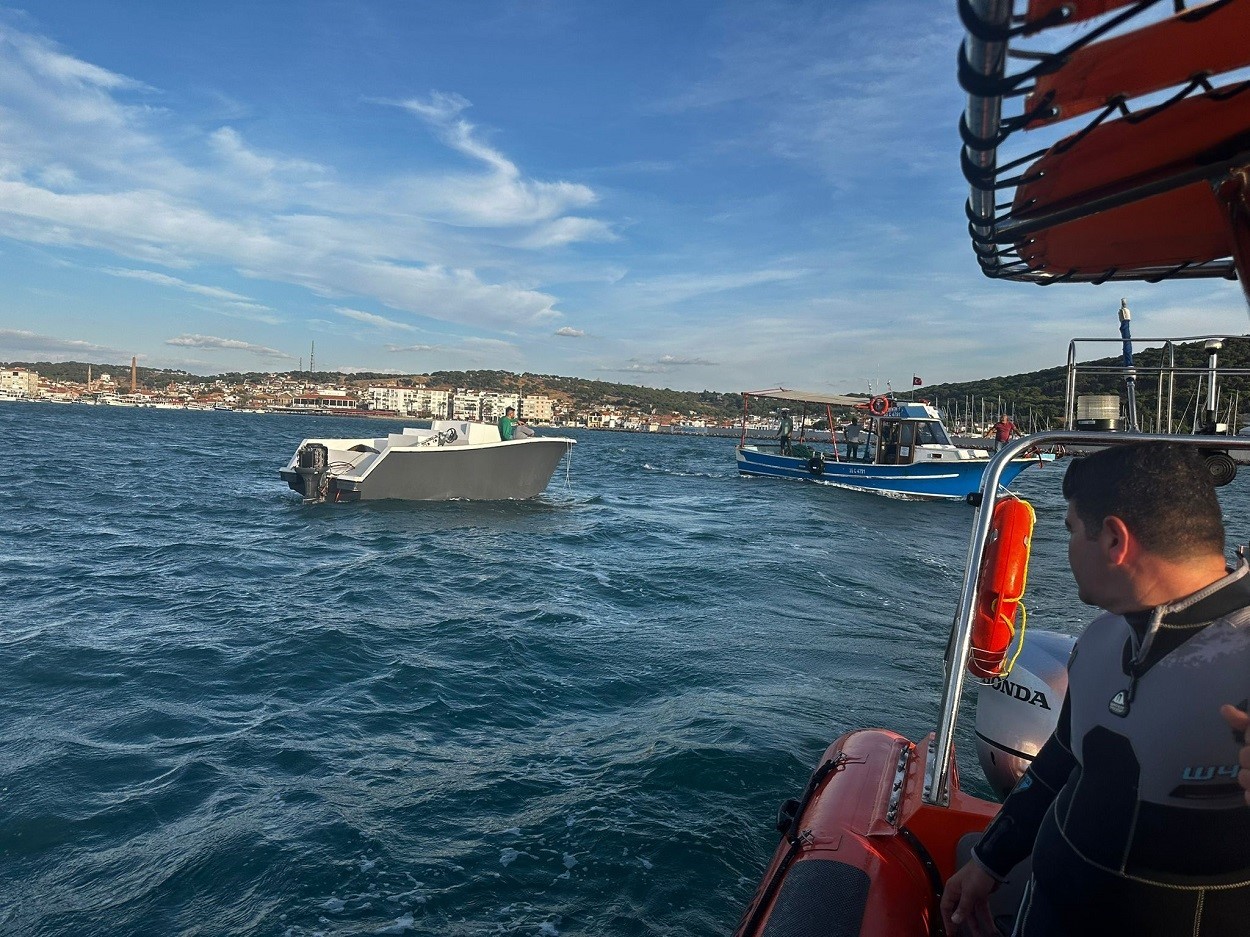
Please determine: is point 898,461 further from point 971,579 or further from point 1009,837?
point 1009,837

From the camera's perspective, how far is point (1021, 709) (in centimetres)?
338

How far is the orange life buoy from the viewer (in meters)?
2.70

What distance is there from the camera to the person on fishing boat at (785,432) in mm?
35344

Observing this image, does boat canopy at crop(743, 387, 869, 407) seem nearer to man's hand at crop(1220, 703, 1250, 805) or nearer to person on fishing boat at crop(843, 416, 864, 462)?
person on fishing boat at crop(843, 416, 864, 462)

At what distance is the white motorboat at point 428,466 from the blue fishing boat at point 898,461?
13.8m

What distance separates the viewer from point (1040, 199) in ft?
6.92

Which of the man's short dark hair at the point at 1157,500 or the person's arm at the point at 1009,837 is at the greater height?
the man's short dark hair at the point at 1157,500

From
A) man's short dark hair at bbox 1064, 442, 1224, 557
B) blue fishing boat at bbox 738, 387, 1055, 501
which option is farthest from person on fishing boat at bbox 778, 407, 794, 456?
man's short dark hair at bbox 1064, 442, 1224, 557

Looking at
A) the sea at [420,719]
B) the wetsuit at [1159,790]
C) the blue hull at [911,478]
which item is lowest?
the sea at [420,719]

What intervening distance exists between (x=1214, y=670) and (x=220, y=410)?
176616mm

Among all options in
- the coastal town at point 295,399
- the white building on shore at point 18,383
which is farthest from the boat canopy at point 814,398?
the white building on shore at point 18,383

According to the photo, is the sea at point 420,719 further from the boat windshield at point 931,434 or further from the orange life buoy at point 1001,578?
the boat windshield at point 931,434

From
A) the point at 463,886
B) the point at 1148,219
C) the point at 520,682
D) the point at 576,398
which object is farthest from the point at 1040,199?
the point at 576,398

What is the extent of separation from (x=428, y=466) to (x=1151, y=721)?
1605 centimetres
